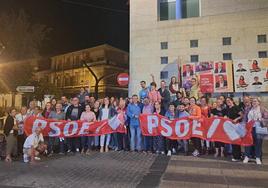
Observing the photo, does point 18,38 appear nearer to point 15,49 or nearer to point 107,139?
point 15,49

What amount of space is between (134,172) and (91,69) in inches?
1952

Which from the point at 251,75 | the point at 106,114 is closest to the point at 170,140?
the point at 106,114

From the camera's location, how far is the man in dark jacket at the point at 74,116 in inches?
461

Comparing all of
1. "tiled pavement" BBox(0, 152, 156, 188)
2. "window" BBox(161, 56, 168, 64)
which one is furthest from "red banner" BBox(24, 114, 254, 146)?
"window" BBox(161, 56, 168, 64)

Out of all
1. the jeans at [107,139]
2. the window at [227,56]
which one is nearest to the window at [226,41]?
the window at [227,56]

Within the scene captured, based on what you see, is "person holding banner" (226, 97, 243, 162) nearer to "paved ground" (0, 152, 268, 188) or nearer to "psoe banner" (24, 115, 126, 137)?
"paved ground" (0, 152, 268, 188)

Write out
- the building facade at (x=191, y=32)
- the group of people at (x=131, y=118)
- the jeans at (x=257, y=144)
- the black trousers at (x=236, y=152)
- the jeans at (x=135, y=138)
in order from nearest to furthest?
the jeans at (x=257, y=144)
the black trousers at (x=236, y=152)
the group of people at (x=131, y=118)
the jeans at (x=135, y=138)
the building facade at (x=191, y=32)

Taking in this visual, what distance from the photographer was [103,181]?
736cm

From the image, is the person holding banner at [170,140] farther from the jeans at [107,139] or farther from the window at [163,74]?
the window at [163,74]

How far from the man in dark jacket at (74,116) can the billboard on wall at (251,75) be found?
32.5 ft

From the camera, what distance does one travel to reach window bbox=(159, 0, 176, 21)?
22150mm

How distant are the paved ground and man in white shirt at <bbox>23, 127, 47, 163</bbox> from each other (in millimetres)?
355

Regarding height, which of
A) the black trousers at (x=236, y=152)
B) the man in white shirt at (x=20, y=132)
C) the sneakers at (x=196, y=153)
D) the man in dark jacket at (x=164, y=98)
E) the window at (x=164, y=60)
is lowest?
the sneakers at (x=196, y=153)

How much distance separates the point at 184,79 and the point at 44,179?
13.1m
